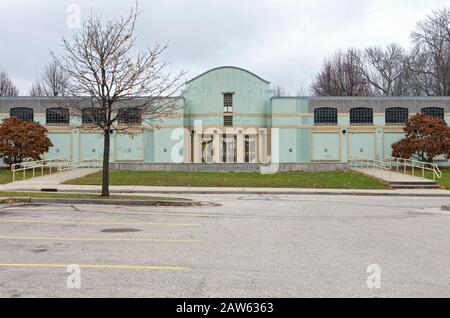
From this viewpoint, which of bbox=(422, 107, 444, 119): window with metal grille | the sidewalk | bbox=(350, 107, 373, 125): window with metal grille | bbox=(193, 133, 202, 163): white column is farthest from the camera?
bbox=(193, 133, 202, 163): white column

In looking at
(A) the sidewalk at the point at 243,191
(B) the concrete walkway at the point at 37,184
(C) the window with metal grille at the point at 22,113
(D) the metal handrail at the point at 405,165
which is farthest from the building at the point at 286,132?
(A) the sidewalk at the point at 243,191

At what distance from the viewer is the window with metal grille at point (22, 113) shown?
150ft

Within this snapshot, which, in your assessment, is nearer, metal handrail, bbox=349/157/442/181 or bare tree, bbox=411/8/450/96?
metal handrail, bbox=349/157/442/181

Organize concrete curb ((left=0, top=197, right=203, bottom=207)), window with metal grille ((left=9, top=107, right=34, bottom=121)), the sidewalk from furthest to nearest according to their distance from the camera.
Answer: window with metal grille ((left=9, top=107, right=34, bottom=121))
the sidewalk
concrete curb ((left=0, top=197, right=203, bottom=207))

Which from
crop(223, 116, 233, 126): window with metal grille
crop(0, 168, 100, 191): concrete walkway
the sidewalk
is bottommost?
the sidewalk

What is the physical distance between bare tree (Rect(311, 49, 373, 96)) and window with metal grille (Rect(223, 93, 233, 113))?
27.6m

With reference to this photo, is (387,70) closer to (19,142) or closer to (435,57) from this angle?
(435,57)

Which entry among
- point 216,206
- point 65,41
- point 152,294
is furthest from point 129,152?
point 152,294

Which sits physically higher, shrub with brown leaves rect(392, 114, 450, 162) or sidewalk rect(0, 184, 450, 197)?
shrub with brown leaves rect(392, 114, 450, 162)

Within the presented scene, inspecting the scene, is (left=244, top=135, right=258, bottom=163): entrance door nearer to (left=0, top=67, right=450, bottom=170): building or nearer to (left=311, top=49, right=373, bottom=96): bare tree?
(left=0, top=67, right=450, bottom=170): building

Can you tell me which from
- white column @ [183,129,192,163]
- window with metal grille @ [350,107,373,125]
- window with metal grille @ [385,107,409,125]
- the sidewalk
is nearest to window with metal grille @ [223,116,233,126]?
white column @ [183,129,192,163]

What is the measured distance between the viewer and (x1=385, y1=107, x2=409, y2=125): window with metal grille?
4569cm

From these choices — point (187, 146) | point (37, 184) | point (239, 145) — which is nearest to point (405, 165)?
point (239, 145)

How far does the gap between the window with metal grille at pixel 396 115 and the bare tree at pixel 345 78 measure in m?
24.5
